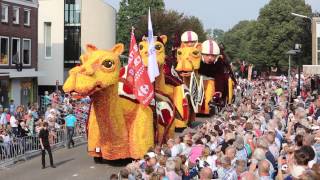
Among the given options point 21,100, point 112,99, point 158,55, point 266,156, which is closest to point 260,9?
point 21,100

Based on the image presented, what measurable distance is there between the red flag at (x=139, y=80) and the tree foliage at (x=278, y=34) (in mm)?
52171

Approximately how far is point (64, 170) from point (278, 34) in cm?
5440

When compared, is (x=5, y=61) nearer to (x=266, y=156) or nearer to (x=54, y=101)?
(x=54, y=101)

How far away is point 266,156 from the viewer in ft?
34.1

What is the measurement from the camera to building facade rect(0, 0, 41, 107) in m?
36.1

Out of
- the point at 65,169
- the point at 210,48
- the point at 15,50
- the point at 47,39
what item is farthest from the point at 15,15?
Result: the point at 65,169

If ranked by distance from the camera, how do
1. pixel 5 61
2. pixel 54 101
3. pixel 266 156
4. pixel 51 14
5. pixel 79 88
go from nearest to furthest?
pixel 266 156 → pixel 79 88 → pixel 54 101 → pixel 5 61 → pixel 51 14

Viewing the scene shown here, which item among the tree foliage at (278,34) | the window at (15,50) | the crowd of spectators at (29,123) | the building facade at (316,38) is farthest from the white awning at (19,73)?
the tree foliage at (278,34)

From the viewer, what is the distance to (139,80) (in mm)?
17047

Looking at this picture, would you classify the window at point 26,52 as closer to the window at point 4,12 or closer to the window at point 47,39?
the window at point 4,12

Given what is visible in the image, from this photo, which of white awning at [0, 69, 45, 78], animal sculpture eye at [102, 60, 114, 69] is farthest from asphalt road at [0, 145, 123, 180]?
white awning at [0, 69, 45, 78]

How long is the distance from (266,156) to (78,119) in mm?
15782

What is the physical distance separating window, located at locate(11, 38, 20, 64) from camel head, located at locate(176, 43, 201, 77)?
1390 centimetres

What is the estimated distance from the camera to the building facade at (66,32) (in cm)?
4766
